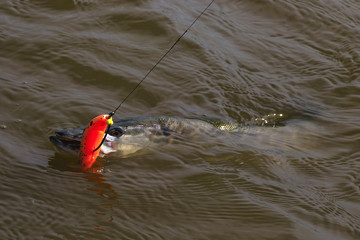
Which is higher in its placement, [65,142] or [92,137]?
[92,137]

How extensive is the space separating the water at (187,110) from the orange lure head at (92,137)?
0.16 metres

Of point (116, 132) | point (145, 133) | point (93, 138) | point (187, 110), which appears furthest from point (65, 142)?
point (187, 110)

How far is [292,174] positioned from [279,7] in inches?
160

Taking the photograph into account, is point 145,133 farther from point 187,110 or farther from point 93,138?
point 187,110

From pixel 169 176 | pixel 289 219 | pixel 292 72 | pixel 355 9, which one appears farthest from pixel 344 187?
pixel 355 9

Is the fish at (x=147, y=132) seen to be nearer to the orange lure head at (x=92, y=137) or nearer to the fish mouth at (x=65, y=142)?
the fish mouth at (x=65, y=142)

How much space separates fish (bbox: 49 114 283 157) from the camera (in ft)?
14.5

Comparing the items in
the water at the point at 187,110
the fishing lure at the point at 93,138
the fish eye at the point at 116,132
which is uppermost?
the fishing lure at the point at 93,138

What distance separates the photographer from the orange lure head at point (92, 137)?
165 inches

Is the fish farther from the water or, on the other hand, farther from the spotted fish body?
the water

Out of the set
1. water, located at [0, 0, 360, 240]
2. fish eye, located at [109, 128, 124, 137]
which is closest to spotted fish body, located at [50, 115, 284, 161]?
fish eye, located at [109, 128, 124, 137]

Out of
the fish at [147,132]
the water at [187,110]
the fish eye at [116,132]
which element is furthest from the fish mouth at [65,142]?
the fish eye at [116,132]

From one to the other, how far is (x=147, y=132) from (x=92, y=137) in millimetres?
778

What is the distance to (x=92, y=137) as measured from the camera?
426cm
